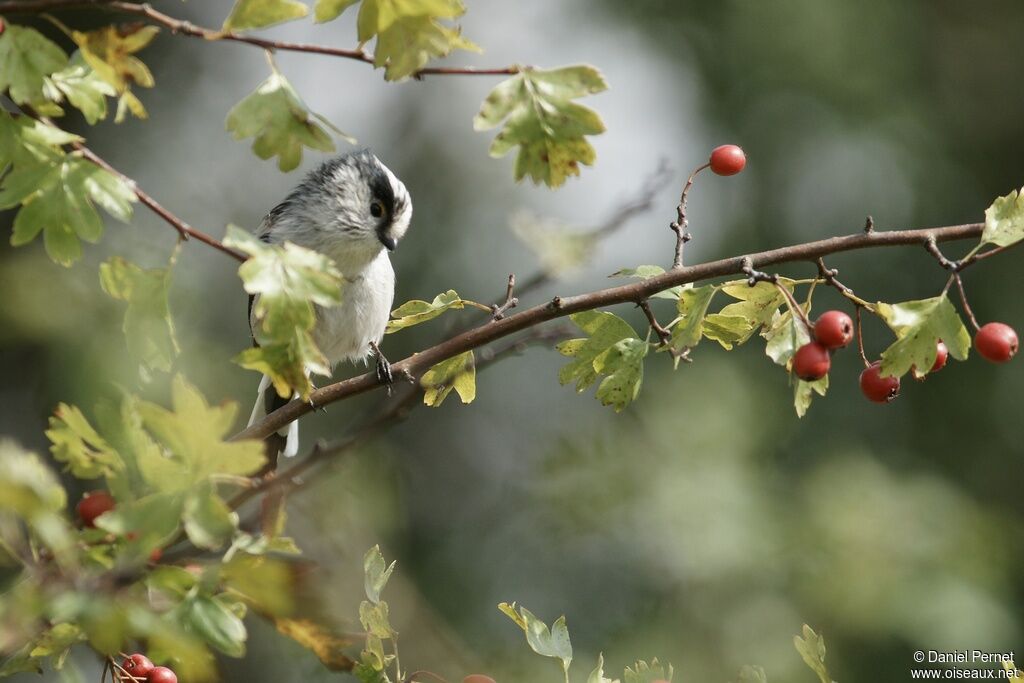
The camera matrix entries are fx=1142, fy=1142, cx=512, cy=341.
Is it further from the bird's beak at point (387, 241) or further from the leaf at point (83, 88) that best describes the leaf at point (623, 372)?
the bird's beak at point (387, 241)

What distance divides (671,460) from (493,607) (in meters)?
2.46

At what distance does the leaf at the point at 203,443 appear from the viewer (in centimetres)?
163

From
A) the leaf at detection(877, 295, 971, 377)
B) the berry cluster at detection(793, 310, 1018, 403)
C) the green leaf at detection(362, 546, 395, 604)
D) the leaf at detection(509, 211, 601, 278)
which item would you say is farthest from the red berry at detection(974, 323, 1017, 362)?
the green leaf at detection(362, 546, 395, 604)

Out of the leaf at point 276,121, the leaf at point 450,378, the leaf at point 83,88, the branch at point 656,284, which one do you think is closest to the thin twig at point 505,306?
the branch at point 656,284

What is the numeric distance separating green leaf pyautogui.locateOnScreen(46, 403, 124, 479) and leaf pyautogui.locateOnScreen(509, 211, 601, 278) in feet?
3.57

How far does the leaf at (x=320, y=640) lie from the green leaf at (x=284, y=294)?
458 millimetres

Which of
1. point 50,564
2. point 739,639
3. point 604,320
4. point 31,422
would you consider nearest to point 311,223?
point 604,320

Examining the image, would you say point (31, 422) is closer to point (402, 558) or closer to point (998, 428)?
point (402, 558)

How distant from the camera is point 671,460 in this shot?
7586 millimetres

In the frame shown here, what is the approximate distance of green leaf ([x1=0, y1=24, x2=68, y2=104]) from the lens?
1.98 meters

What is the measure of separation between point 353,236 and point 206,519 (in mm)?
3076

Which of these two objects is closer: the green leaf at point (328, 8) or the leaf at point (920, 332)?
the green leaf at point (328, 8)

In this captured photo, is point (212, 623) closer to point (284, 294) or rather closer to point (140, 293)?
point (284, 294)

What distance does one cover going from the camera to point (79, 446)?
1936mm
